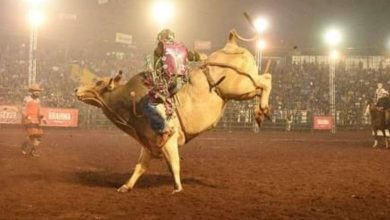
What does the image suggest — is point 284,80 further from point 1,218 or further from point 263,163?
point 1,218

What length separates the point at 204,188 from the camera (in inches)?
368

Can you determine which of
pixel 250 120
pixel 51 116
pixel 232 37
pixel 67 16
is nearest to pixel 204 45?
pixel 250 120

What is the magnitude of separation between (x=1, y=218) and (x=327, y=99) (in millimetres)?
35608

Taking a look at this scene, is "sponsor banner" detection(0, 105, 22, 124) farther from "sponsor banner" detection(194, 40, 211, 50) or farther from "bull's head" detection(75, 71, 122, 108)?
"bull's head" detection(75, 71, 122, 108)

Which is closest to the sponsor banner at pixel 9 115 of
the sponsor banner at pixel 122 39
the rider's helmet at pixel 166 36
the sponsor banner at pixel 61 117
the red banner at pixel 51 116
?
the red banner at pixel 51 116

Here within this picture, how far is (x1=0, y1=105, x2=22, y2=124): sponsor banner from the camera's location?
3050 centimetres

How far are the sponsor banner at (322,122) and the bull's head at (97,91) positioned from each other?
29.1m

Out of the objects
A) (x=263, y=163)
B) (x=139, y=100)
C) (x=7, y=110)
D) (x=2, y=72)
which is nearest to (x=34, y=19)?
(x=7, y=110)

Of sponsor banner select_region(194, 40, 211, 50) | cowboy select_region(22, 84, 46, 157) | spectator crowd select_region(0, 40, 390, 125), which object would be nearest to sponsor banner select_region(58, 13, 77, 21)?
spectator crowd select_region(0, 40, 390, 125)

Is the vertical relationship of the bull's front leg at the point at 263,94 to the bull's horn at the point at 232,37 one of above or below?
below

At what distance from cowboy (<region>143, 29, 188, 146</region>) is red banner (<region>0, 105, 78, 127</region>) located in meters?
22.9

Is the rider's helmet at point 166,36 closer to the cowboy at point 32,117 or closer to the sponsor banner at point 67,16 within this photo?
the cowboy at point 32,117

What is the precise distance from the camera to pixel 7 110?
30703 mm

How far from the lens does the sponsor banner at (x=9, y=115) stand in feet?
100
